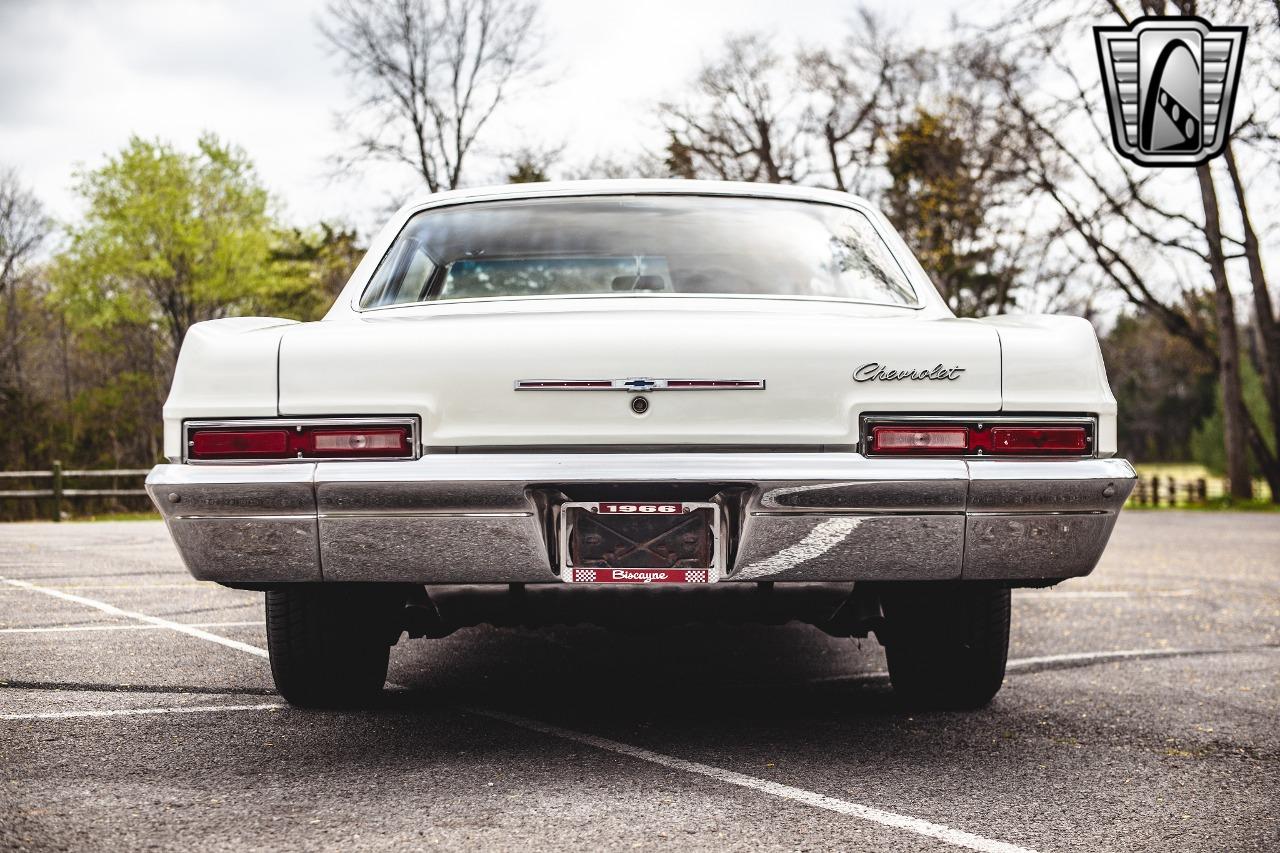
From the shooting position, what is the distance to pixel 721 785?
301 cm

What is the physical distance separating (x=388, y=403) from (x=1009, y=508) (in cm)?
150

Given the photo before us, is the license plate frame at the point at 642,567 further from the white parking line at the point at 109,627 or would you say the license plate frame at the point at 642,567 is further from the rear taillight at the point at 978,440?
the white parking line at the point at 109,627

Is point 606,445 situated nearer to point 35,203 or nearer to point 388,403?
point 388,403

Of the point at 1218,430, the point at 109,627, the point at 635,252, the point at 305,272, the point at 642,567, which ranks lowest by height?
the point at 1218,430

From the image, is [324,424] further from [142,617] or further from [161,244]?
[161,244]

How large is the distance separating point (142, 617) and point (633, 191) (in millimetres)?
3472

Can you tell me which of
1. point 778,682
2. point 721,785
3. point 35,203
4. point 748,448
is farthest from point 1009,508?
point 35,203

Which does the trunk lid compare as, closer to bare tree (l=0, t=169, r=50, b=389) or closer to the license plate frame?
the license plate frame

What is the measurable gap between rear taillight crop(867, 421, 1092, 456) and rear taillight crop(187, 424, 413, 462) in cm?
113

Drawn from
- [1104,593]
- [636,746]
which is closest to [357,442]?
[636,746]

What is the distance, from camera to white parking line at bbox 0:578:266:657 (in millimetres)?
5188

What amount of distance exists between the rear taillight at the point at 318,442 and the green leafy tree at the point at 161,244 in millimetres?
30860

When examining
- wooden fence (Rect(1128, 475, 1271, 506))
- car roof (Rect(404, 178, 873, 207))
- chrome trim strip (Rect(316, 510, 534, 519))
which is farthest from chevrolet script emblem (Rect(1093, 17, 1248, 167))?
chrome trim strip (Rect(316, 510, 534, 519))

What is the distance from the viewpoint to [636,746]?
3.42 metres
